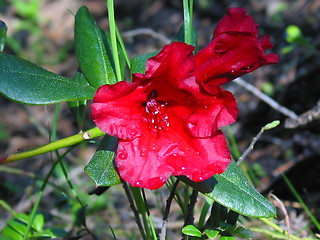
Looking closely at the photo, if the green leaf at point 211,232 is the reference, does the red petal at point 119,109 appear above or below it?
above

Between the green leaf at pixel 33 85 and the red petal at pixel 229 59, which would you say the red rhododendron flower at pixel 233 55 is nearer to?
the red petal at pixel 229 59

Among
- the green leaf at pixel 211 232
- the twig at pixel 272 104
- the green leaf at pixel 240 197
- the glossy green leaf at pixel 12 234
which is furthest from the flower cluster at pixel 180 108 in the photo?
the twig at pixel 272 104

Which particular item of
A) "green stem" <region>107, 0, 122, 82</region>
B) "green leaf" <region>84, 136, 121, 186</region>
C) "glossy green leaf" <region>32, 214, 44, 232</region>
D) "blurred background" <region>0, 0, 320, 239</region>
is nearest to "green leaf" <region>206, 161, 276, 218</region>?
"green leaf" <region>84, 136, 121, 186</region>

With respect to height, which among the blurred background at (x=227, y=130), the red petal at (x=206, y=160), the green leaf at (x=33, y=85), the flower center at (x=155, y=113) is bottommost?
the blurred background at (x=227, y=130)

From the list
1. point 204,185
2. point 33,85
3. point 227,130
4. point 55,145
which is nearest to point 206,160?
point 204,185

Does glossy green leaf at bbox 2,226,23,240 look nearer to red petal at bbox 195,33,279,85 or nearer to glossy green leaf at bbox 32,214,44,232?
glossy green leaf at bbox 32,214,44,232

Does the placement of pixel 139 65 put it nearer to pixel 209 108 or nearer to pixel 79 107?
pixel 79 107

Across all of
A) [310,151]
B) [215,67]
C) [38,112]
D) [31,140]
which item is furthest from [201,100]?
[38,112]

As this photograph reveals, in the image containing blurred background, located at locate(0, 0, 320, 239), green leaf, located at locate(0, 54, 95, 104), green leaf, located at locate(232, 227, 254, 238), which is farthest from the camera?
blurred background, located at locate(0, 0, 320, 239)
